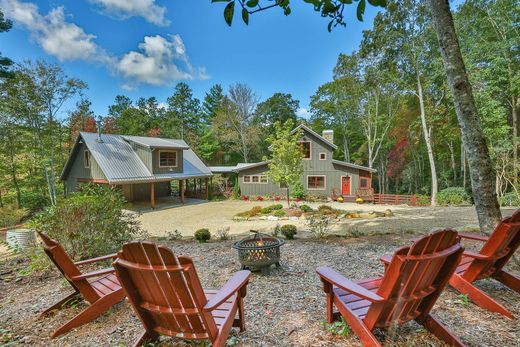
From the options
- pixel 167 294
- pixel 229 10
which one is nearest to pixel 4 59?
pixel 229 10

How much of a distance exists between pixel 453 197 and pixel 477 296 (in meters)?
16.2

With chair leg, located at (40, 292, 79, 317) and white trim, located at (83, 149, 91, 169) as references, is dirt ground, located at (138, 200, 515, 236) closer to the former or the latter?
white trim, located at (83, 149, 91, 169)

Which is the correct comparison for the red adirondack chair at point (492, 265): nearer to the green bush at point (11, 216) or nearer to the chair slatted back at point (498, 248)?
the chair slatted back at point (498, 248)

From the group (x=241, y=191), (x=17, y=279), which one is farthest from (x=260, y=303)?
(x=241, y=191)

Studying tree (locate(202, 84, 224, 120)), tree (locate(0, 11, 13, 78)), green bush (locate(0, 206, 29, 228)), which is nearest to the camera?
tree (locate(0, 11, 13, 78))

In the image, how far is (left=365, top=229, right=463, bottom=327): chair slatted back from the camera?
1630 millimetres

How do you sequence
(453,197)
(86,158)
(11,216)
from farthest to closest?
(11,216) < (86,158) < (453,197)

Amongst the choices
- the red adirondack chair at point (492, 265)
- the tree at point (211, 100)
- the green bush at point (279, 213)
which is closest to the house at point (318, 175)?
the green bush at point (279, 213)

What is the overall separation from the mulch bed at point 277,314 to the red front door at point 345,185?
16.1 m

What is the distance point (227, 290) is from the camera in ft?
6.38

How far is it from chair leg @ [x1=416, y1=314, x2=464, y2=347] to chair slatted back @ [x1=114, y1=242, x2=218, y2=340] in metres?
1.56

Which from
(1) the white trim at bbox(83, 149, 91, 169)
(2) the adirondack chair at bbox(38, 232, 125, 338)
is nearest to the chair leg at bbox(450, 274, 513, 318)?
(2) the adirondack chair at bbox(38, 232, 125, 338)

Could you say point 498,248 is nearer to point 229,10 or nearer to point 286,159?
point 229,10

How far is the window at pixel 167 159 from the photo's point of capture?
17.9m
